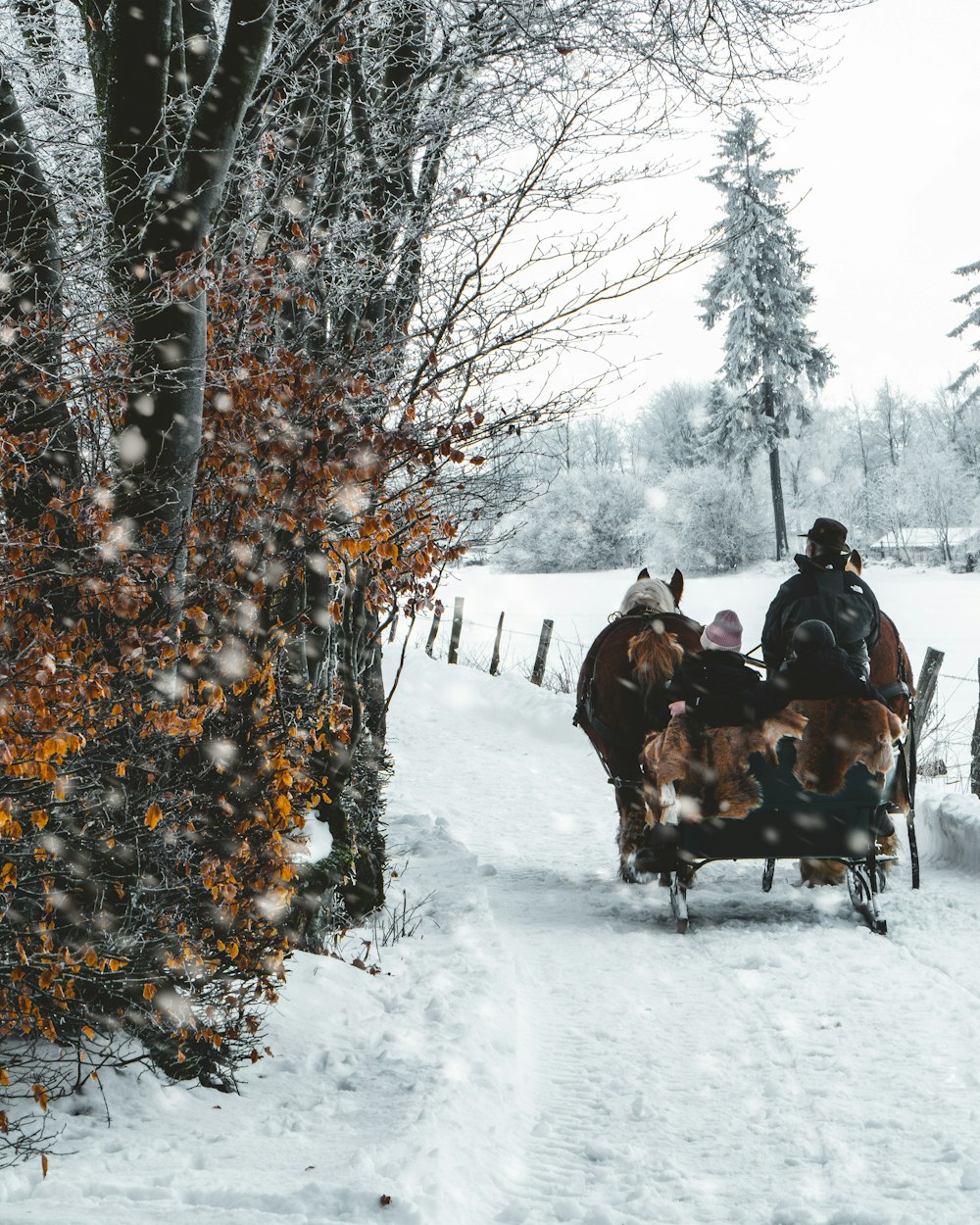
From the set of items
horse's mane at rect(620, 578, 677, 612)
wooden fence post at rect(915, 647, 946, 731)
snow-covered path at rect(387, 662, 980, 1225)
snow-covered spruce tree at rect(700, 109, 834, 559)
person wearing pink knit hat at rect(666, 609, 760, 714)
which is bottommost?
snow-covered path at rect(387, 662, 980, 1225)

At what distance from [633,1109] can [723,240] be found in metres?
4.13

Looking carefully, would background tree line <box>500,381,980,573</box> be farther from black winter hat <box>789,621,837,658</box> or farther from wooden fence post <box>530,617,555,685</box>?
black winter hat <box>789,621,837,658</box>

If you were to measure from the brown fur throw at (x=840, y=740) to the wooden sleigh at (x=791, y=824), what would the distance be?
71mm

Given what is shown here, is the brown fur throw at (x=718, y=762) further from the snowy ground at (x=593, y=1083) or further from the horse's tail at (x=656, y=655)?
the horse's tail at (x=656, y=655)

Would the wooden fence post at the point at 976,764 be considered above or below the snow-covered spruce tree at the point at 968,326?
below

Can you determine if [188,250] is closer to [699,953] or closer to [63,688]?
[63,688]

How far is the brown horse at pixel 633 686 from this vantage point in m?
7.49

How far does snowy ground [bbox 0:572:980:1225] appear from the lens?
2.99 metres

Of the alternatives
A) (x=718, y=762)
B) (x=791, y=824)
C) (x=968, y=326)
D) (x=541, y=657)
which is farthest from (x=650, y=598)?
(x=968, y=326)

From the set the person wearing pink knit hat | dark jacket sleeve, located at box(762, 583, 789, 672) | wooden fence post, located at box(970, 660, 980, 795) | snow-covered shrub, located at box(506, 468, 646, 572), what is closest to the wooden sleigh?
the person wearing pink knit hat

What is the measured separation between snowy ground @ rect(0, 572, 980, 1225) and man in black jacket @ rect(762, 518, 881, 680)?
5.26 feet

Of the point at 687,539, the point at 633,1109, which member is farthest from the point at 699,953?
the point at 687,539

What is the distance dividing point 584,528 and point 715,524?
9.79 metres

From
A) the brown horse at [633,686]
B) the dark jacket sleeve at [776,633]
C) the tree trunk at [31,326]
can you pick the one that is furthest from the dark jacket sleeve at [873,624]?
the tree trunk at [31,326]
